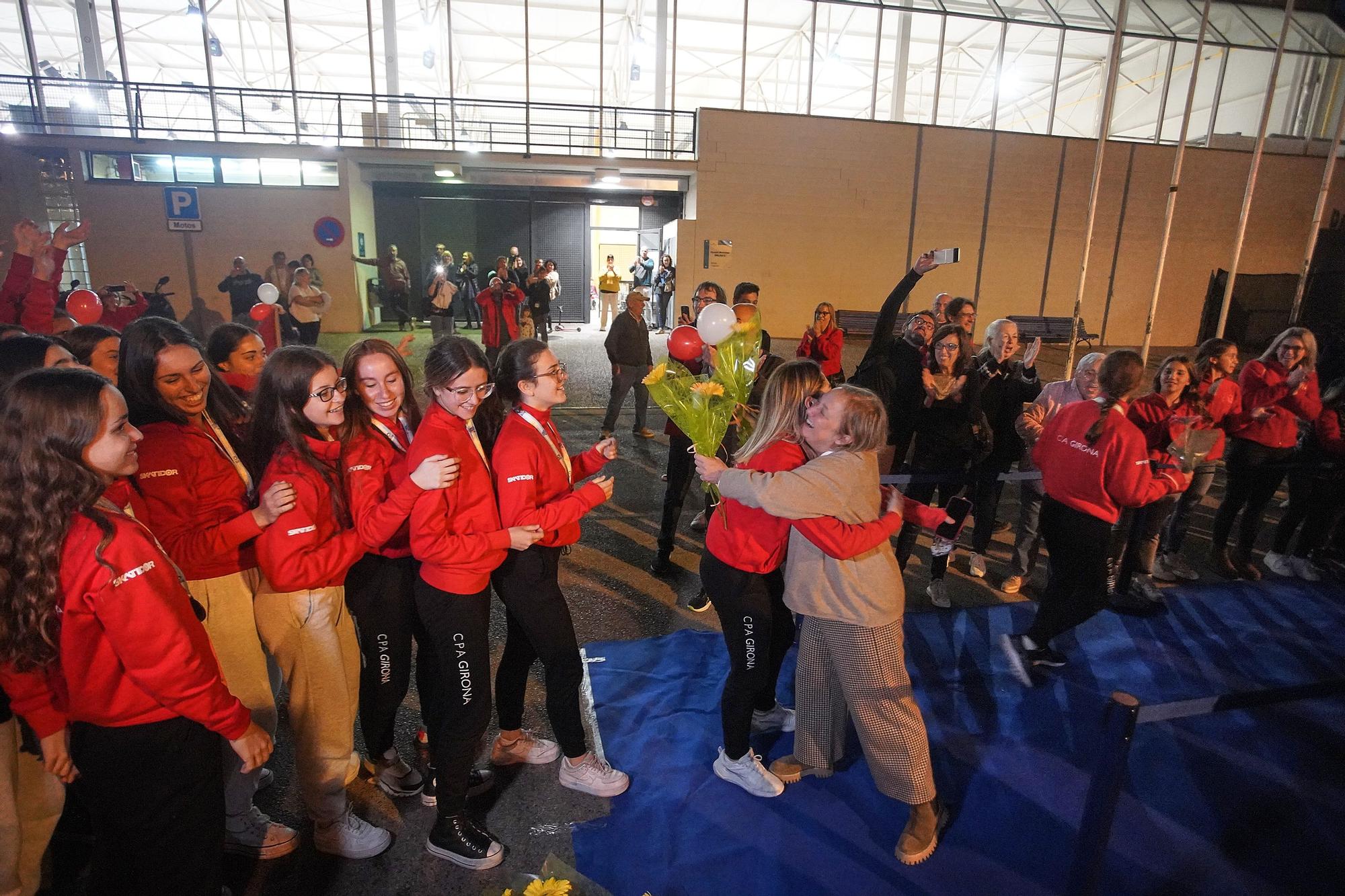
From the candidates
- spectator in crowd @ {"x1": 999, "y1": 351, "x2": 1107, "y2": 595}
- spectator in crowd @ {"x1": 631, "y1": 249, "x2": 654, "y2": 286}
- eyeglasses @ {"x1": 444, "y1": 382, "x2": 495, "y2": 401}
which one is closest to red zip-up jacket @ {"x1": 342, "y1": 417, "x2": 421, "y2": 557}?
eyeglasses @ {"x1": 444, "y1": 382, "x2": 495, "y2": 401}

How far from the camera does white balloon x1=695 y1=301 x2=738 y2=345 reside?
3.27 metres

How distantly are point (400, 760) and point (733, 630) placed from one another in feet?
5.16

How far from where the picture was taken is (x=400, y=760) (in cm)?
288

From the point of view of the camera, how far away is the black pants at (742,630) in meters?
2.58

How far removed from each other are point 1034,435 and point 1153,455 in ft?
2.41

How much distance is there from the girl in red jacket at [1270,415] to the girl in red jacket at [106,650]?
20.6 feet

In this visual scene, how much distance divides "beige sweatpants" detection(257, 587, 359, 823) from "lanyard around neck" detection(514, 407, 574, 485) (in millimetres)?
885

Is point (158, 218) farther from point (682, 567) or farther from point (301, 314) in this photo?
point (682, 567)

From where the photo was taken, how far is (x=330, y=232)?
14.8m

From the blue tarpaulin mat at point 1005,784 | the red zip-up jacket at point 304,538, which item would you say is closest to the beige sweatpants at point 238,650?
the red zip-up jacket at point 304,538

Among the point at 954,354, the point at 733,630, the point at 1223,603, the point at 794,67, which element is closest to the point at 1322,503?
the point at 1223,603

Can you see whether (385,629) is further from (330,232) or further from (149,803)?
(330,232)

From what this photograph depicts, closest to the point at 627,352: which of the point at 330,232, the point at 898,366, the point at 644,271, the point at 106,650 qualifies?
the point at 898,366

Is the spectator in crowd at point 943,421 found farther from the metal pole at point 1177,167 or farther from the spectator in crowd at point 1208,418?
the metal pole at point 1177,167
